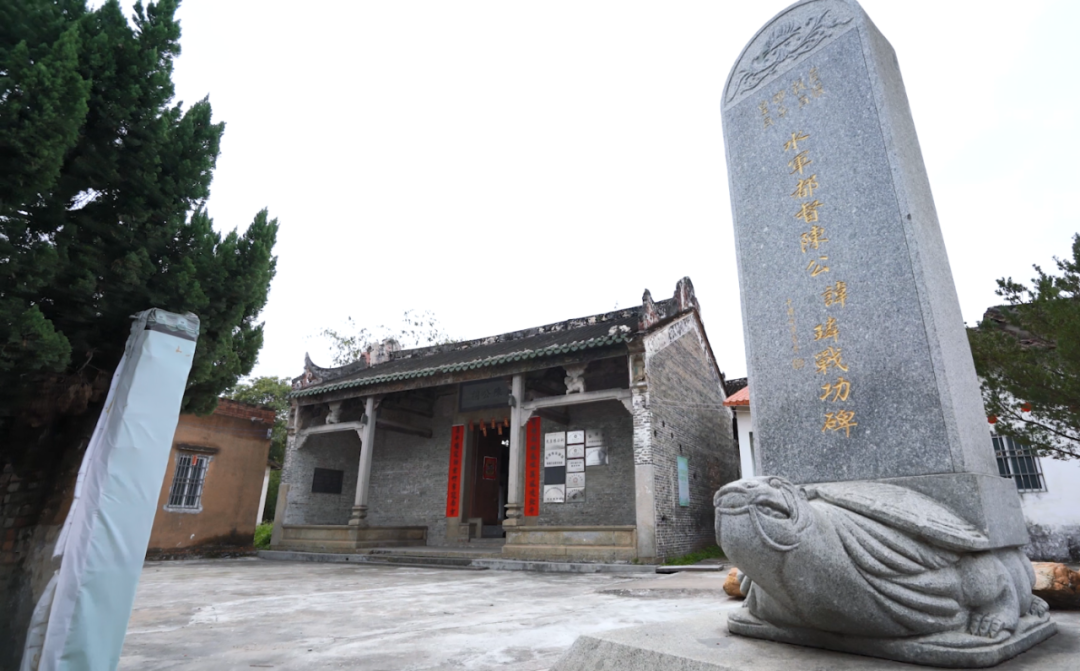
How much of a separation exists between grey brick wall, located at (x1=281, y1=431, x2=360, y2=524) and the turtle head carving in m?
13.3

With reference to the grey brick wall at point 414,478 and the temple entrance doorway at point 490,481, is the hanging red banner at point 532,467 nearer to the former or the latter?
the temple entrance doorway at point 490,481

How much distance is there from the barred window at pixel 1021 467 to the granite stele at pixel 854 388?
26.4 ft

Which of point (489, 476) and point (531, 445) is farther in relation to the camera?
point (489, 476)

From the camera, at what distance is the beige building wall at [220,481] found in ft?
36.9

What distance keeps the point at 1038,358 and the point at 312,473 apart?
13.5m

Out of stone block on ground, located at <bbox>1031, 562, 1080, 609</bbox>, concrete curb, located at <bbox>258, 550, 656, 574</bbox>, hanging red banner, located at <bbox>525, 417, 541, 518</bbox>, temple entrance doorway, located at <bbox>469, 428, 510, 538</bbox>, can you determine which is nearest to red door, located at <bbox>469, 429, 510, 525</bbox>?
temple entrance doorway, located at <bbox>469, 428, 510, 538</bbox>

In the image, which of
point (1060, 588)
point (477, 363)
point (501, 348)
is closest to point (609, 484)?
point (477, 363)

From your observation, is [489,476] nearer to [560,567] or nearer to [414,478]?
[414,478]

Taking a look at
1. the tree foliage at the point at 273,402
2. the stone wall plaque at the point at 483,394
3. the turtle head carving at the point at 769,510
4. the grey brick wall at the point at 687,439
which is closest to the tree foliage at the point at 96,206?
the turtle head carving at the point at 769,510

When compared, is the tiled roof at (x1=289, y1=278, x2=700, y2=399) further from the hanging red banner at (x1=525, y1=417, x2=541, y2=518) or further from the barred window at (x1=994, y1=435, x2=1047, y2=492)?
the barred window at (x1=994, y1=435, x2=1047, y2=492)

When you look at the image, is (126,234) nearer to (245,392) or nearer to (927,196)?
(927,196)

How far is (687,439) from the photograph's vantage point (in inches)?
448

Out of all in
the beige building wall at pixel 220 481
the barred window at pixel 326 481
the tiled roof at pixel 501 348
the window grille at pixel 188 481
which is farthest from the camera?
the barred window at pixel 326 481

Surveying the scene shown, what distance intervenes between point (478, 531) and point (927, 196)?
37.8 ft
